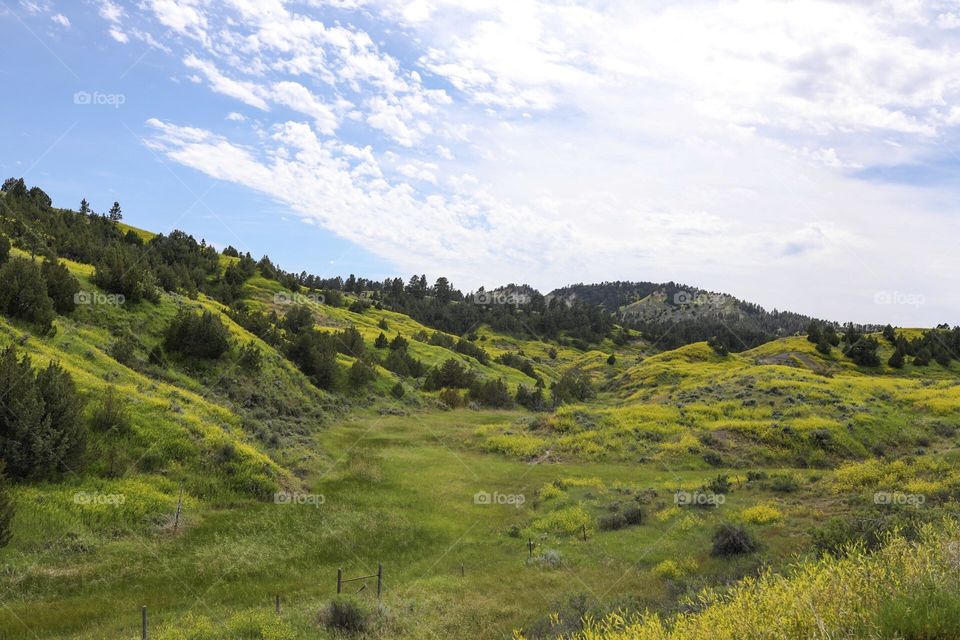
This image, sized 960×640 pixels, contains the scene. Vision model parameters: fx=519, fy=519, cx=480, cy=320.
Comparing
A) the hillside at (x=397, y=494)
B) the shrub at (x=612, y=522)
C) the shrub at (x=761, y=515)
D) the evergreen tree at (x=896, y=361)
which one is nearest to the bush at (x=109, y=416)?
the hillside at (x=397, y=494)

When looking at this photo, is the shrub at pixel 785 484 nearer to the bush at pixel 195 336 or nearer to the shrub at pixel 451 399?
the shrub at pixel 451 399

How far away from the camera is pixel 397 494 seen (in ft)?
85.0

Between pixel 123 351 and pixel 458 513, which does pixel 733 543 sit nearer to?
pixel 458 513

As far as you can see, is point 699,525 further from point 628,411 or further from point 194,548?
point 628,411

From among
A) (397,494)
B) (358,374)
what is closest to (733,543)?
(397,494)

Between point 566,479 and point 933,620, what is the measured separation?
79.5 ft

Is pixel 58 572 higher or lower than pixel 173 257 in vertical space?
lower

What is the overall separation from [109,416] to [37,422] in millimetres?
3923

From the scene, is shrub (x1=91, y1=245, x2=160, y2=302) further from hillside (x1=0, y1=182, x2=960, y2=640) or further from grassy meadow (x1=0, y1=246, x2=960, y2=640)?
grassy meadow (x1=0, y1=246, x2=960, y2=640)

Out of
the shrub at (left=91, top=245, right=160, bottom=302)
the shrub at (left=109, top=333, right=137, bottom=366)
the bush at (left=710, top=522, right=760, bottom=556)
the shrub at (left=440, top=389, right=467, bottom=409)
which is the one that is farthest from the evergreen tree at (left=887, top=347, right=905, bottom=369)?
the shrub at (left=91, top=245, right=160, bottom=302)

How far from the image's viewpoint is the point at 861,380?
49.4 meters

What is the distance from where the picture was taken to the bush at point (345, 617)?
44.4ft

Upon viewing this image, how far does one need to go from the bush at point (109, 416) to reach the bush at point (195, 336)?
40.3ft

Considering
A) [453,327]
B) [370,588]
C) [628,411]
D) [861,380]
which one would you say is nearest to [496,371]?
[628,411]
